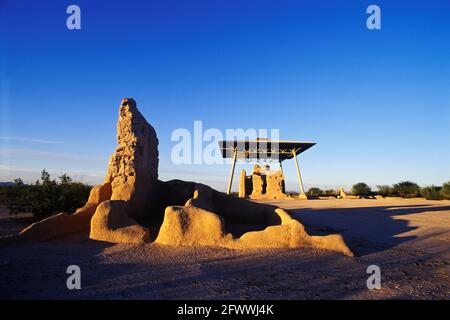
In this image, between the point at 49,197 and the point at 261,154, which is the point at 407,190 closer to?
the point at 261,154

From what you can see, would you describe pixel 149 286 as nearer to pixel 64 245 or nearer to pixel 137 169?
pixel 64 245

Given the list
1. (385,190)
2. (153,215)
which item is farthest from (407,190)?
(153,215)

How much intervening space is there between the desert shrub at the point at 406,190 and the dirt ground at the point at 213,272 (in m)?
33.1

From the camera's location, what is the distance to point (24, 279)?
15.7ft

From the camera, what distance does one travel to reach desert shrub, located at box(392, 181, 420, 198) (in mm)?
36594

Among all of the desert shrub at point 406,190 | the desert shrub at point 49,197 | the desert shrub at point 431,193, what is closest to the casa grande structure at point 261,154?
the desert shrub at point 431,193

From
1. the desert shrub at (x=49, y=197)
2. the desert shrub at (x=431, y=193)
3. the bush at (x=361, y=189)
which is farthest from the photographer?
the bush at (x=361, y=189)

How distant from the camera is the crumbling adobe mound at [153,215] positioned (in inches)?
275

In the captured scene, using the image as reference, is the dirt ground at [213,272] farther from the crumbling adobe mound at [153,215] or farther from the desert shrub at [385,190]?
the desert shrub at [385,190]

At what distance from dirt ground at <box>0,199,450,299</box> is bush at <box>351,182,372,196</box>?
3805 centimetres

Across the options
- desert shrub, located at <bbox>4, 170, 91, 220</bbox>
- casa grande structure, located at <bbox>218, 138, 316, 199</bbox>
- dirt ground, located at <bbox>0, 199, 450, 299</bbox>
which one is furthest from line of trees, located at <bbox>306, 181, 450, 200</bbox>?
desert shrub, located at <bbox>4, 170, 91, 220</bbox>
